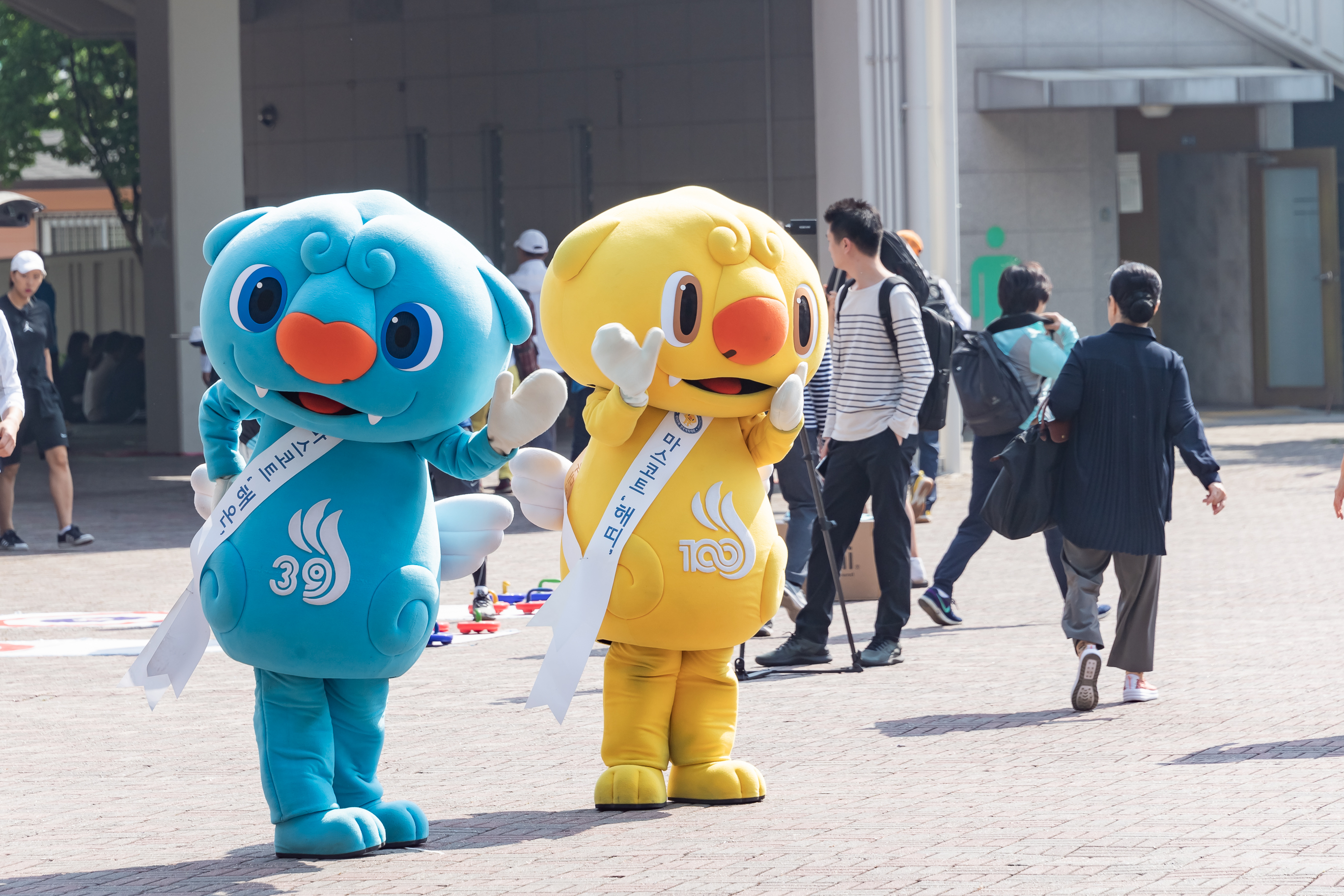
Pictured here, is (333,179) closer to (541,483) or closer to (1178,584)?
(1178,584)

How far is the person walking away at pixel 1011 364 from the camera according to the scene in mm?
9383

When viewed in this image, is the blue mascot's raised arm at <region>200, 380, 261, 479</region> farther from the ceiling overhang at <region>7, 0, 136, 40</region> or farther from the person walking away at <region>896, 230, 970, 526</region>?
the ceiling overhang at <region>7, 0, 136, 40</region>

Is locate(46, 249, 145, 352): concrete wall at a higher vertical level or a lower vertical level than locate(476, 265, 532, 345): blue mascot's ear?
higher

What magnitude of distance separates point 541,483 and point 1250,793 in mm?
2381

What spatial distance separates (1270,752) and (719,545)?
7.08ft

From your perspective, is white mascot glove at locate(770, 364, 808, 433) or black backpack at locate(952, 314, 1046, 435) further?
black backpack at locate(952, 314, 1046, 435)

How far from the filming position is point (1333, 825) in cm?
513

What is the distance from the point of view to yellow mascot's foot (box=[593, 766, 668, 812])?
554 centimetres

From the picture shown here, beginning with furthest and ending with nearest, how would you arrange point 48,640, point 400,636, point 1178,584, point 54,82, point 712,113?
point 54,82 < point 712,113 < point 1178,584 < point 48,640 < point 400,636

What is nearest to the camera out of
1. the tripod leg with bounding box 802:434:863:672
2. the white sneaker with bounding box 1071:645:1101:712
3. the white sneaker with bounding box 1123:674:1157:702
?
the white sneaker with bounding box 1071:645:1101:712

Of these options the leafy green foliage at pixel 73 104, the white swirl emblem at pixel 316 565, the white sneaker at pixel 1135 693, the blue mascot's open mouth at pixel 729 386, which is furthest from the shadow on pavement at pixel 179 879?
the leafy green foliage at pixel 73 104

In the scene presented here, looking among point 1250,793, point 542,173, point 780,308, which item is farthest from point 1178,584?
point 542,173

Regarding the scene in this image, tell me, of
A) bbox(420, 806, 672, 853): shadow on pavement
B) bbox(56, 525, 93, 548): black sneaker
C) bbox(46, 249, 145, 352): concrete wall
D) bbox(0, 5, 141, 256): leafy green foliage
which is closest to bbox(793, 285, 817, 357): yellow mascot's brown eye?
bbox(420, 806, 672, 853): shadow on pavement

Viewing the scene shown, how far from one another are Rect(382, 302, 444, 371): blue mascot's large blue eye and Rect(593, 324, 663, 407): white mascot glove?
54 centimetres
